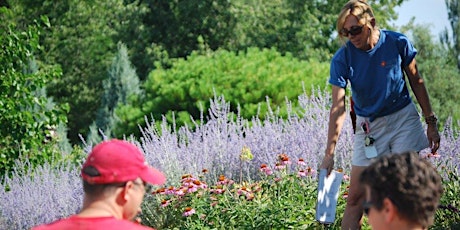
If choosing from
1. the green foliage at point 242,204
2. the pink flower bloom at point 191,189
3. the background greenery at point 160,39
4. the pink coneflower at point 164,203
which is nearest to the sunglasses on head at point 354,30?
the green foliage at point 242,204

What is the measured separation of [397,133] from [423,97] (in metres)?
0.26

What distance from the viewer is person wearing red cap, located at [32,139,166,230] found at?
9.16ft

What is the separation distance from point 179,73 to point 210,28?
1339cm

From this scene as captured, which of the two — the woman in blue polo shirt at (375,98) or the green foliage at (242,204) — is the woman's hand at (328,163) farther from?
the green foliage at (242,204)

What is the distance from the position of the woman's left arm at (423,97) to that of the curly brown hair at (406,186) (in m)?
2.66

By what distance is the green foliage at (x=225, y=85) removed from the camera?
1304 cm

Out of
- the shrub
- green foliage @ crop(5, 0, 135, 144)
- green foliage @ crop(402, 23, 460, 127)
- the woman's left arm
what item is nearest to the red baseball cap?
the woman's left arm

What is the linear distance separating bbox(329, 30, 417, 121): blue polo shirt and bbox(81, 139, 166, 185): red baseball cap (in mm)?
2611

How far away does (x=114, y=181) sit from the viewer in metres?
2.82

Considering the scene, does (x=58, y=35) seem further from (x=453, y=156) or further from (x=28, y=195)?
(x=453, y=156)

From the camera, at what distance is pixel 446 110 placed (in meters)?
25.4

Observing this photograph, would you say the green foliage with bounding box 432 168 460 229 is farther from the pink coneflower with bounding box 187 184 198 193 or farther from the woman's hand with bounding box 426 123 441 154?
the pink coneflower with bounding box 187 184 198 193

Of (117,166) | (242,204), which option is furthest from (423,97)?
(117,166)

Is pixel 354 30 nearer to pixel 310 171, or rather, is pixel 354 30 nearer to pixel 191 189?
pixel 310 171
